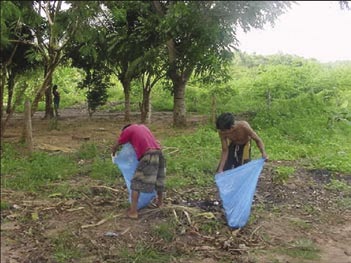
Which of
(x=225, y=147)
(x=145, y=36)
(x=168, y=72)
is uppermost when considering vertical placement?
(x=145, y=36)

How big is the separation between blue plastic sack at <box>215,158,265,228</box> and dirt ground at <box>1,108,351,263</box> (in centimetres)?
17

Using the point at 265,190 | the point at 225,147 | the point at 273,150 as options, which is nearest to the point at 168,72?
the point at 273,150

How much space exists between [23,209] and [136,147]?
135 cm

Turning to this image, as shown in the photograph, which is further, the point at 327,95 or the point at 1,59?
the point at 327,95

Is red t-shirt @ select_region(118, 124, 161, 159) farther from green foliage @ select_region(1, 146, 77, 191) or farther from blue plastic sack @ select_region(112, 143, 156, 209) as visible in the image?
green foliage @ select_region(1, 146, 77, 191)

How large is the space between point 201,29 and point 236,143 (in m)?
2.47

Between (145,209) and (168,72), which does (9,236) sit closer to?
(145,209)

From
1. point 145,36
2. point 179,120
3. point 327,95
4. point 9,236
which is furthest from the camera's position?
point 327,95

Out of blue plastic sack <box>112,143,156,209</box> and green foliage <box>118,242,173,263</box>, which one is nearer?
green foliage <box>118,242,173,263</box>

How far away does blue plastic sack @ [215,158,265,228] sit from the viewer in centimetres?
492

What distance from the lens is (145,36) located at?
10.4m

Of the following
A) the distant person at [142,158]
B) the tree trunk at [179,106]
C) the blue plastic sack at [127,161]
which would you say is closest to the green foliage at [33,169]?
the blue plastic sack at [127,161]

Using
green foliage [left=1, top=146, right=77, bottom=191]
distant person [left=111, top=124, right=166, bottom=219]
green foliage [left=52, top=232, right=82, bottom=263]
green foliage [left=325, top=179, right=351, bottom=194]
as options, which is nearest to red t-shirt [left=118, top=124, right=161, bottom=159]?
distant person [left=111, top=124, right=166, bottom=219]

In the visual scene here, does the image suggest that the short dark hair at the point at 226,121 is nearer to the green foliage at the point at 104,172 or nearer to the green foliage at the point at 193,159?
the green foliage at the point at 193,159
